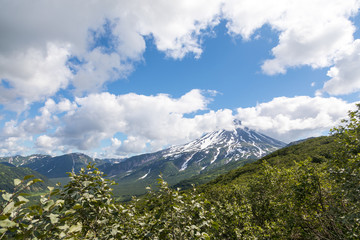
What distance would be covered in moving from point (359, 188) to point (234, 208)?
9928 millimetres

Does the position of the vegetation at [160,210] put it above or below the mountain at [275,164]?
above

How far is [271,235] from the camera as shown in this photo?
1347cm

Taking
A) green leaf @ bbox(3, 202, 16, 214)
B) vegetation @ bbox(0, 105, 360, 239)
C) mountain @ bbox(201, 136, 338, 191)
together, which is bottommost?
mountain @ bbox(201, 136, 338, 191)

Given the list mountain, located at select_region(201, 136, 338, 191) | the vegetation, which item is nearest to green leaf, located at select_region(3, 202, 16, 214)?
the vegetation

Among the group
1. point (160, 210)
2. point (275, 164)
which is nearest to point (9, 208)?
point (160, 210)

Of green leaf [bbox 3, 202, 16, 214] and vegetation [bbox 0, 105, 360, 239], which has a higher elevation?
green leaf [bbox 3, 202, 16, 214]

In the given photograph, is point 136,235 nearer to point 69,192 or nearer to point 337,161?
point 69,192

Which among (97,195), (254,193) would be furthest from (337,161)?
(254,193)

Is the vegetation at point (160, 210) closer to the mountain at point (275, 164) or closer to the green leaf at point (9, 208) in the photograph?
the green leaf at point (9, 208)

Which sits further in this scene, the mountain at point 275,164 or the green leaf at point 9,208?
the mountain at point 275,164

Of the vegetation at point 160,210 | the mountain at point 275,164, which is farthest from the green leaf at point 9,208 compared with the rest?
the mountain at point 275,164

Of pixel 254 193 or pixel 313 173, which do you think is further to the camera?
pixel 254 193

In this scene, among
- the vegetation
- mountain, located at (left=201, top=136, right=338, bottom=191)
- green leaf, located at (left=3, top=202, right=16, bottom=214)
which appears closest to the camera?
green leaf, located at (left=3, top=202, right=16, bottom=214)

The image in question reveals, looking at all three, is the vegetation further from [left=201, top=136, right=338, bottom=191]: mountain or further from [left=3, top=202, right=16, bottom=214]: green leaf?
[left=201, top=136, right=338, bottom=191]: mountain
